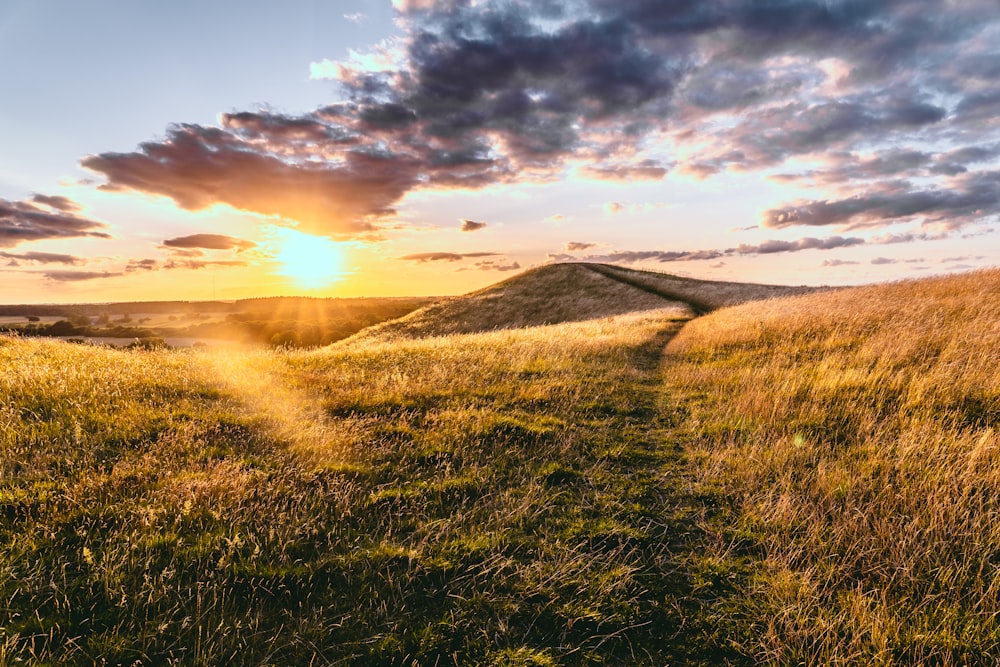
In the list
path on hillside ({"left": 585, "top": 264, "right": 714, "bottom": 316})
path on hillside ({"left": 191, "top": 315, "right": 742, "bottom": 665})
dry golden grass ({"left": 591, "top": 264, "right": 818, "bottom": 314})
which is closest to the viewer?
path on hillside ({"left": 191, "top": 315, "right": 742, "bottom": 665})

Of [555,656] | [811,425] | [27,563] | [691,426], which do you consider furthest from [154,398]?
[811,425]

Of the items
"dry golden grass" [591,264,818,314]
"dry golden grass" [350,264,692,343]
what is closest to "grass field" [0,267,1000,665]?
"dry golden grass" [350,264,692,343]

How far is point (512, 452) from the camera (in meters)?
7.70

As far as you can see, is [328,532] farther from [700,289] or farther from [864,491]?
[700,289]

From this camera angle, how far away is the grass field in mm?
3844

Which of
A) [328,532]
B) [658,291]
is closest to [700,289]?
[658,291]

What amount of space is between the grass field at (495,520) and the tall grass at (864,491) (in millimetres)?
38

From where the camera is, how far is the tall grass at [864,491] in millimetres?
3986

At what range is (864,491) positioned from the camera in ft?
19.8

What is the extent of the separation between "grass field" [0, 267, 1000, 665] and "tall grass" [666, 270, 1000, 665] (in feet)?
0.12

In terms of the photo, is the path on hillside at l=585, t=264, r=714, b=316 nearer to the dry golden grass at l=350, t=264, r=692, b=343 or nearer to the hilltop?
the hilltop

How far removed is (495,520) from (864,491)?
4.95m

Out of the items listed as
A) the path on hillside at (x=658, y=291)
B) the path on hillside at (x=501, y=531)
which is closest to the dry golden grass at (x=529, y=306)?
the path on hillside at (x=658, y=291)

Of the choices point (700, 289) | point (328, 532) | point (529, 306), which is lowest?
point (328, 532)
